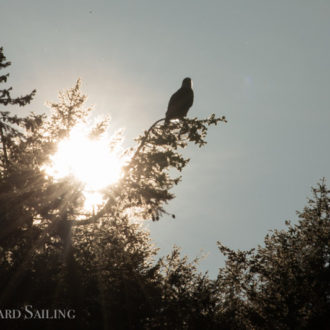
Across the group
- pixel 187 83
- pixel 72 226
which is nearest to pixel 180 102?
pixel 187 83

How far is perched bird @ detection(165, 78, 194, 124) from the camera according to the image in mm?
12648

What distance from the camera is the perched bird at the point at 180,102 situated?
41.5 feet

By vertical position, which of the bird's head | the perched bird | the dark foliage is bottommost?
the dark foliage

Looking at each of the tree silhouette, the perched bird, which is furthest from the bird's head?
the tree silhouette

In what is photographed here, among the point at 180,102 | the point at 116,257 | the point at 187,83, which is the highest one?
the point at 187,83

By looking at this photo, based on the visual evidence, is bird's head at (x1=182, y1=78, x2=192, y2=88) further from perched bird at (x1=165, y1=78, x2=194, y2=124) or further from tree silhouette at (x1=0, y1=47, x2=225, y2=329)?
tree silhouette at (x1=0, y1=47, x2=225, y2=329)

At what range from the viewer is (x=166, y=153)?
1213 centimetres

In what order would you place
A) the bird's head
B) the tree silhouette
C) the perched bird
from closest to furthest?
the tree silhouette < the perched bird < the bird's head

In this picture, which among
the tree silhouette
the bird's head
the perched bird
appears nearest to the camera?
the tree silhouette

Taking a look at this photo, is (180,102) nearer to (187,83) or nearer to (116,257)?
(187,83)

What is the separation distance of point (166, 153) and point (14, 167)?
17.2 feet

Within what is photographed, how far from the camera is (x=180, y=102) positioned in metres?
13.0

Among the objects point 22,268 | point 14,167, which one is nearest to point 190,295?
point 22,268

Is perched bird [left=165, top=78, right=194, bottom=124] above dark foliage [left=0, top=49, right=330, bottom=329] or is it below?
above
